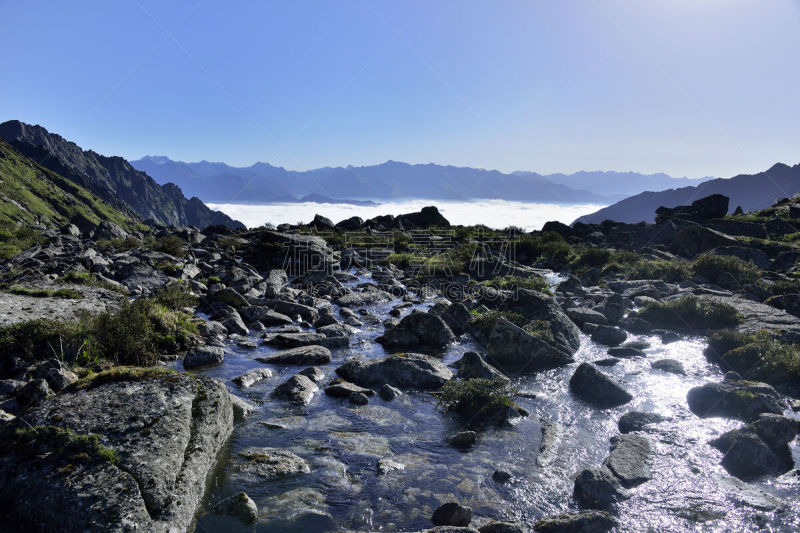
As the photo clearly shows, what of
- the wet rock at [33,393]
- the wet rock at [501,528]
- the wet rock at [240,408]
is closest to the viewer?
the wet rock at [501,528]

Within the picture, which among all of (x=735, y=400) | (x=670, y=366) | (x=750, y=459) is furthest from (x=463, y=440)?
(x=670, y=366)

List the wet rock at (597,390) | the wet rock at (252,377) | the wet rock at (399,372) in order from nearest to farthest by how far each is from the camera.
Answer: the wet rock at (597,390) < the wet rock at (252,377) < the wet rock at (399,372)

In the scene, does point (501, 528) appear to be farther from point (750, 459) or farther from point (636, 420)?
point (636, 420)

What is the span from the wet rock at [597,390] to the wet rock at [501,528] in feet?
20.5

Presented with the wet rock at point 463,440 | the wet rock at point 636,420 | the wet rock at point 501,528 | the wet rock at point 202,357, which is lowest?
the wet rock at point 636,420

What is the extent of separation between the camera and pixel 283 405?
424 inches

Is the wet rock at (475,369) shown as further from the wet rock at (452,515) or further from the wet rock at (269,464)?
the wet rock at (269,464)

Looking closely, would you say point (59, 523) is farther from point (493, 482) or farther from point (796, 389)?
point (796, 389)

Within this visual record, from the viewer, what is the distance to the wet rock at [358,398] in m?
11.2

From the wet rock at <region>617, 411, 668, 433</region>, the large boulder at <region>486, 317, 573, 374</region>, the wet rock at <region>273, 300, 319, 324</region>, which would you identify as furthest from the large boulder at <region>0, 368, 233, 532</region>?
the wet rock at <region>273, 300, 319, 324</region>

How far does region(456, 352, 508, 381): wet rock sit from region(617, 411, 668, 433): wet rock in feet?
10.6

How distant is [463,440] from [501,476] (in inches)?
55.0

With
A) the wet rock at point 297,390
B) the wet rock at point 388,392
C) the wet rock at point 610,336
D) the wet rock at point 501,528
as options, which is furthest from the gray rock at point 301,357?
the wet rock at point 610,336

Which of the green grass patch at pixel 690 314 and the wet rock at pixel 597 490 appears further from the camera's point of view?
the green grass patch at pixel 690 314
